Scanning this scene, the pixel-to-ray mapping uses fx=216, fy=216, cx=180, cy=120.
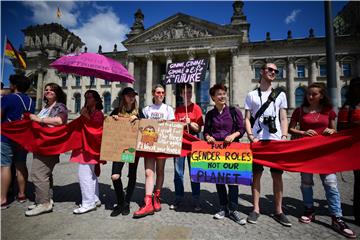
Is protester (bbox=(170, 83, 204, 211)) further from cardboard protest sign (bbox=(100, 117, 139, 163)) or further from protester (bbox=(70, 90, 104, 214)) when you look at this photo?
protester (bbox=(70, 90, 104, 214))

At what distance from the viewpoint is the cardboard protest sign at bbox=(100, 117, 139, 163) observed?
14.9 feet

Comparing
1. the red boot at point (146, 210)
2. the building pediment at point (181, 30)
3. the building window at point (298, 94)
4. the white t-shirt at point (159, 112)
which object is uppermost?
the building pediment at point (181, 30)

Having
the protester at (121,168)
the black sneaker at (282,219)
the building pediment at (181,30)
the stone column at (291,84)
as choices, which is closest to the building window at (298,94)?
the stone column at (291,84)

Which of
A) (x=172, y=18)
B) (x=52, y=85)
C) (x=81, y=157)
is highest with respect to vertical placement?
(x=172, y=18)

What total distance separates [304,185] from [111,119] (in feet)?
14.0

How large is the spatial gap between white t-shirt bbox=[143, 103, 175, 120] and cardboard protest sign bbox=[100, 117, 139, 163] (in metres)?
0.43

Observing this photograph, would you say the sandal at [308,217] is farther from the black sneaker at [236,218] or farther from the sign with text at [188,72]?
the sign with text at [188,72]

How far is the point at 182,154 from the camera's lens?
4.74 m

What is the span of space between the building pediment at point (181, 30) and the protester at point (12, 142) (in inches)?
1357

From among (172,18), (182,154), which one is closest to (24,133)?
(182,154)

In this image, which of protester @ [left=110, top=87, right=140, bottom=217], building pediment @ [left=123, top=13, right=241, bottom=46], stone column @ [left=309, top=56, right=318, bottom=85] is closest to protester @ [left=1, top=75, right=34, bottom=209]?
protester @ [left=110, top=87, right=140, bottom=217]

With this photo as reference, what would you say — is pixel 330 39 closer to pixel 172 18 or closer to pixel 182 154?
pixel 182 154

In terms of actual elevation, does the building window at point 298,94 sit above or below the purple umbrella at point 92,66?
above

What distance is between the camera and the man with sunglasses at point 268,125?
4172 mm
